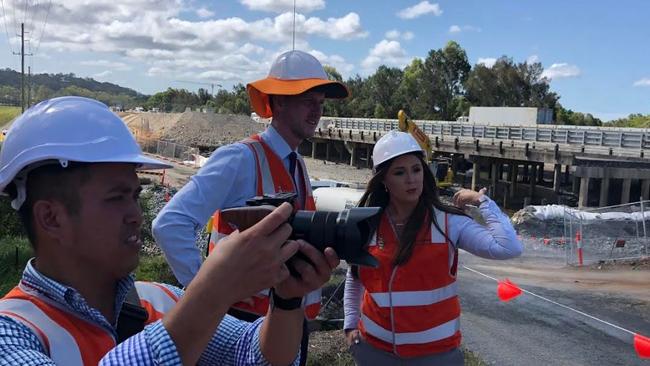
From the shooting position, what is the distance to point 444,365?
3070 millimetres

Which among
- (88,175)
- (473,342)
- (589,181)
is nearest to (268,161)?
(88,175)

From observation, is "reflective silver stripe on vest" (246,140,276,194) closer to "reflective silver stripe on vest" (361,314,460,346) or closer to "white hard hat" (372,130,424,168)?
"white hard hat" (372,130,424,168)

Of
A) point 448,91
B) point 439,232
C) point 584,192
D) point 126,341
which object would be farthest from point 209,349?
point 448,91

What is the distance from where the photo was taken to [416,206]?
11.0 ft

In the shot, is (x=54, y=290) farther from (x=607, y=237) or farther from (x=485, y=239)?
(x=607, y=237)

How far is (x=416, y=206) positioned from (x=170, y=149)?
50550mm

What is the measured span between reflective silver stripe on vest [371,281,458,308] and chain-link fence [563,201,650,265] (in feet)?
43.2

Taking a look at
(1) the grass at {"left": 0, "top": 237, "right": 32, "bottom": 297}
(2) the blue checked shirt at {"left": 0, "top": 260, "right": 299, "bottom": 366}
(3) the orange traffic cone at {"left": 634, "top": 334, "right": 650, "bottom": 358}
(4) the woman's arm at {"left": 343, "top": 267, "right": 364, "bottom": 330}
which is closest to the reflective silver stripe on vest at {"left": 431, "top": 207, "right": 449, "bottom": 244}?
(4) the woman's arm at {"left": 343, "top": 267, "right": 364, "bottom": 330}

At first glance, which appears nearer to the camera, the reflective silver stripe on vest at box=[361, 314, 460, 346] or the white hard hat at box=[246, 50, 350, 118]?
the white hard hat at box=[246, 50, 350, 118]

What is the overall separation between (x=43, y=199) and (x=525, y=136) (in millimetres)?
34484

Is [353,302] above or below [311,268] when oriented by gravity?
below

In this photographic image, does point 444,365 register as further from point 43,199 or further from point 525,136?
point 525,136

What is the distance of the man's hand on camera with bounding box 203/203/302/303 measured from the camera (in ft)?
3.97

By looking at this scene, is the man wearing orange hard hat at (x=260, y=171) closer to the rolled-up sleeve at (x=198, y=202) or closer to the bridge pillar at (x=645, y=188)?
the rolled-up sleeve at (x=198, y=202)
